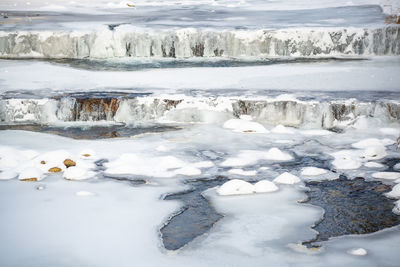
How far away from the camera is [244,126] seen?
16.7 ft

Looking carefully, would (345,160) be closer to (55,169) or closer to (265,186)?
(265,186)

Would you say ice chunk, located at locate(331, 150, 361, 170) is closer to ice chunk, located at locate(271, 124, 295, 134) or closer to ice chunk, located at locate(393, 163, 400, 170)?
ice chunk, located at locate(393, 163, 400, 170)

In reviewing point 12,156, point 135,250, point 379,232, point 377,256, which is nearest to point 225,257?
point 135,250

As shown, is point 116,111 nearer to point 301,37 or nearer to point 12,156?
point 12,156

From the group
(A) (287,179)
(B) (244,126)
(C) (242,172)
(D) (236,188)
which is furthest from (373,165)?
(B) (244,126)

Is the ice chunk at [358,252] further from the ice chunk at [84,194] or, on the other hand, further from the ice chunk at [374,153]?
the ice chunk at [374,153]

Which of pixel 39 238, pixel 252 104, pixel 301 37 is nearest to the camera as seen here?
pixel 39 238

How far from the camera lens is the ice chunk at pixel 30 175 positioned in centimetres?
352

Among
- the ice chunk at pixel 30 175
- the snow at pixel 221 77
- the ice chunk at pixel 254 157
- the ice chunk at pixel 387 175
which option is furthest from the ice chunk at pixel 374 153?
the ice chunk at pixel 30 175

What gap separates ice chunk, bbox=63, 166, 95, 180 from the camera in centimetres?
355

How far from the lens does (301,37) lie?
775 cm

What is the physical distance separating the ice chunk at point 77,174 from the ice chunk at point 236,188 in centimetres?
90

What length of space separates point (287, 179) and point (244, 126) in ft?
5.43

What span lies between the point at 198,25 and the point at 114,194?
5.79 metres
